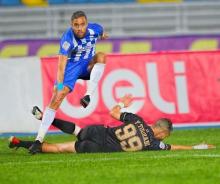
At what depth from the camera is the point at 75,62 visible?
14.0 m

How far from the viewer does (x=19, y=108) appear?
17938 millimetres

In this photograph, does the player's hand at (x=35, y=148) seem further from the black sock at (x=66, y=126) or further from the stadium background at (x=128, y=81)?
the black sock at (x=66, y=126)

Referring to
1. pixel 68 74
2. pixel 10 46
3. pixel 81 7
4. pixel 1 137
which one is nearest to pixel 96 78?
pixel 68 74

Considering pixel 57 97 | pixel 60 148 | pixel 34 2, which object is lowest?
pixel 60 148

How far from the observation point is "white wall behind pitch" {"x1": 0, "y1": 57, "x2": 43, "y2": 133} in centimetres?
1786

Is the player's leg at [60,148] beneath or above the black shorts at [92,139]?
beneath

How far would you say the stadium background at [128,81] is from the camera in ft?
36.6

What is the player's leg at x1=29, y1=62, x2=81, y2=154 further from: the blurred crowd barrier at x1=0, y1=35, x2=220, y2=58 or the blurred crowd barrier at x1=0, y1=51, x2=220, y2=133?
the blurred crowd barrier at x1=0, y1=35, x2=220, y2=58

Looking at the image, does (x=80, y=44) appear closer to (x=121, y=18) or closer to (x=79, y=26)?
(x=79, y=26)

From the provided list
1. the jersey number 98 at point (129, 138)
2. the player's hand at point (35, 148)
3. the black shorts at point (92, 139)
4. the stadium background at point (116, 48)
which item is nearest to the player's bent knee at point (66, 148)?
the black shorts at point (92, 139)

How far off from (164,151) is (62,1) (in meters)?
11.6

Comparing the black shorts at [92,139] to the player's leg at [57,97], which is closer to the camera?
the black shorts at [92,139]

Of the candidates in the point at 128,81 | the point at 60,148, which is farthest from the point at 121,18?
the point at 60,148

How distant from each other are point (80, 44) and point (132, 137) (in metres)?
1.75
